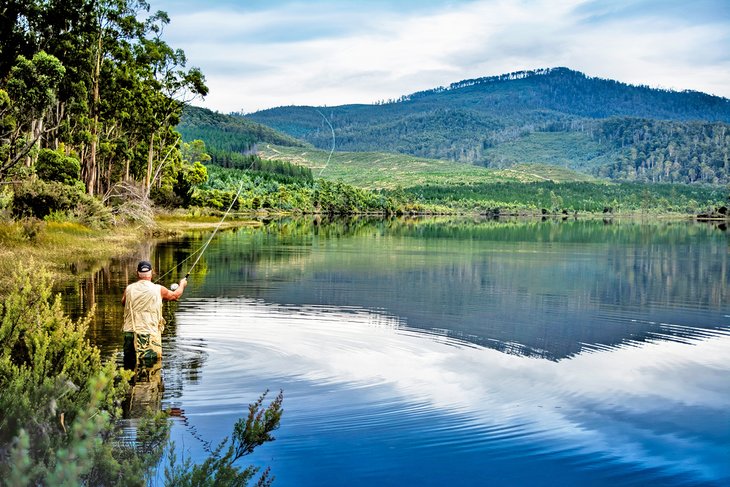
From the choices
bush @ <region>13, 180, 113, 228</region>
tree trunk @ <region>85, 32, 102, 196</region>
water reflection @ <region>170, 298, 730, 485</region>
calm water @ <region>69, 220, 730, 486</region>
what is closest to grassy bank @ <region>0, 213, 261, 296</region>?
bush @ <region>13, 180, 113, 228</region>

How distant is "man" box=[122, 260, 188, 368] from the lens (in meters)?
12.9

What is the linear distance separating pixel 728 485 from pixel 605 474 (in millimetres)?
1243

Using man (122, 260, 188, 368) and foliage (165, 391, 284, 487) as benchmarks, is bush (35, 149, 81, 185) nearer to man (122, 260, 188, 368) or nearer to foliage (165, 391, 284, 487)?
man (122, 260, 188, 368)

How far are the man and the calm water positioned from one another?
53 cm

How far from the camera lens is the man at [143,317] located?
12.9 m

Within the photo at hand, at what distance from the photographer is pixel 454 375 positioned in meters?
14.3

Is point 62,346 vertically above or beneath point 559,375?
above

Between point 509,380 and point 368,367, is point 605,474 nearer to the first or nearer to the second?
point 509,380

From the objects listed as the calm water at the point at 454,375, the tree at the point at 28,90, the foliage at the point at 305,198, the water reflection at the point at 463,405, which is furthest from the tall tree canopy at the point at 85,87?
the foliage at the point at 305,198

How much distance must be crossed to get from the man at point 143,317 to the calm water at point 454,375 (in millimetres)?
534

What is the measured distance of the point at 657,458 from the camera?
10156 millimetres

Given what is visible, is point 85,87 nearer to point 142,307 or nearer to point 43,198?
point 43,198

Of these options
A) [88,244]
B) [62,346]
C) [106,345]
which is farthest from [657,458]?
[88,244]

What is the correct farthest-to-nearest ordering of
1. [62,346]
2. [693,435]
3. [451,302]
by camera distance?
[451,302]
[693,435]
[62,346]
